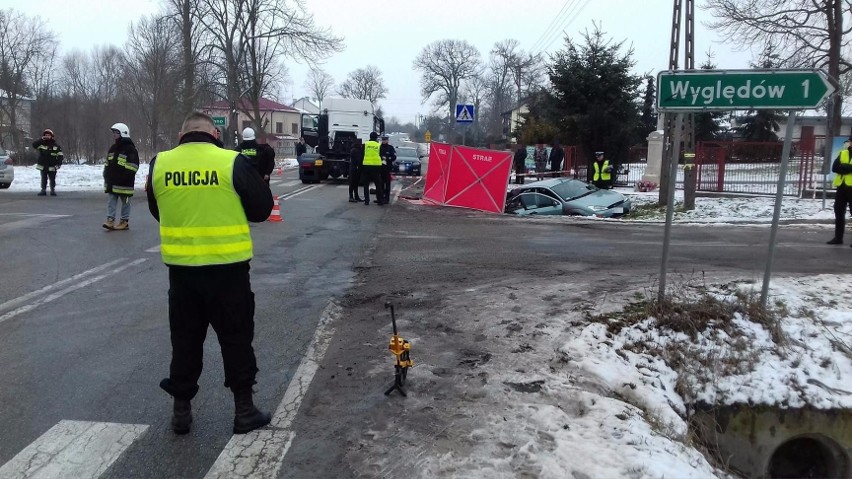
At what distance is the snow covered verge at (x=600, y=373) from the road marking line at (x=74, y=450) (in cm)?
138

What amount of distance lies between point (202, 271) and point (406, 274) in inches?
182

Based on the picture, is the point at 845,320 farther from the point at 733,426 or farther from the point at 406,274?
the point at 406,274

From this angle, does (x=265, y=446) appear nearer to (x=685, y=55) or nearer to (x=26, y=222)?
(x=26, y=222)

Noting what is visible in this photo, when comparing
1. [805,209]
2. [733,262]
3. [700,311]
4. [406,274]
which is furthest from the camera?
[805,209]

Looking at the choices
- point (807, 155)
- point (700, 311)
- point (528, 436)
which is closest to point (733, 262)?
point (700, 311)

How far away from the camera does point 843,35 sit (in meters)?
26.5

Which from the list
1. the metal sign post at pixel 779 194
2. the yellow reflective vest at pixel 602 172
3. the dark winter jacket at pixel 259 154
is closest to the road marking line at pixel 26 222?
the dark winter jacket at pixel 259 154

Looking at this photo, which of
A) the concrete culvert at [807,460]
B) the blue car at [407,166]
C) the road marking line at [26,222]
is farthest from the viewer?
the blue car at [407,166]

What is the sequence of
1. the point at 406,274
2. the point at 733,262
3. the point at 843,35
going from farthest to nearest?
the point at 843,35 → the point at 733,262 → the point at 406,274

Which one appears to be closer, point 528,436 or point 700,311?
point 528,436

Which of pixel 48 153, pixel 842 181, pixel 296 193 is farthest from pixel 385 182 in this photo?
pixel 842 181

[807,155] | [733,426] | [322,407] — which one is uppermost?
[807,155]

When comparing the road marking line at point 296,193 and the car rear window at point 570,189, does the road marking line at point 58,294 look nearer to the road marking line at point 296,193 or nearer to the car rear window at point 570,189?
the road marking line at point 296,193

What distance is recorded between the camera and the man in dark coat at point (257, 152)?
13266mm
